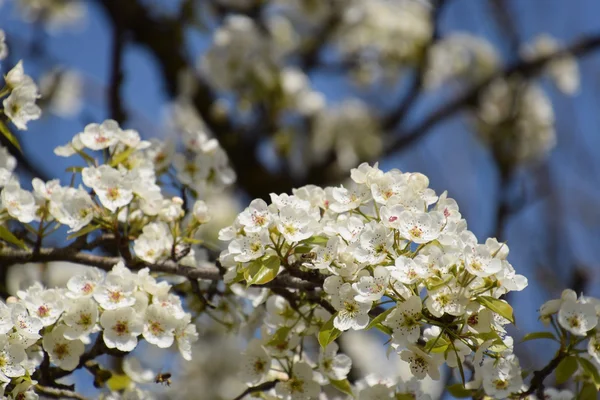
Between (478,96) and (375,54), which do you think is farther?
(375,54)

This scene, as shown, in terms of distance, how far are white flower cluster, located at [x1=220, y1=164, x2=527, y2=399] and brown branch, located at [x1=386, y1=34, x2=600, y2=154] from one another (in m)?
3.22

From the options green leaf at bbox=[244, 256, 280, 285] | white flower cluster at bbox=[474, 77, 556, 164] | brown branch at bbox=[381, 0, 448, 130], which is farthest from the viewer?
white flower cluster at bbox=[474, 77, 556, 164]

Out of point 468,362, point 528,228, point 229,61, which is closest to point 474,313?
point 468,362

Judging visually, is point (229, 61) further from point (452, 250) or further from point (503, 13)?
point (452, 250)

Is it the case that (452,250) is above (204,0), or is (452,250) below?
above

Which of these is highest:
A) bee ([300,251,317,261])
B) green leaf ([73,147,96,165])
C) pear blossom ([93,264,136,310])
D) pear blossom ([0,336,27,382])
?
bee ([300,251,317,261])

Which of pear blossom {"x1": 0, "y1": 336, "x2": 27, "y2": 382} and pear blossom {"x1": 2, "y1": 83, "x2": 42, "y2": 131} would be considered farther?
pear blossom {"x1": 2, "y1": 83, "x2": 42, "y2": 131}

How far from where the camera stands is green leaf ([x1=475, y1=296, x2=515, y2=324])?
1.66 metres

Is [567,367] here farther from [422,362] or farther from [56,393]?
[56,393]

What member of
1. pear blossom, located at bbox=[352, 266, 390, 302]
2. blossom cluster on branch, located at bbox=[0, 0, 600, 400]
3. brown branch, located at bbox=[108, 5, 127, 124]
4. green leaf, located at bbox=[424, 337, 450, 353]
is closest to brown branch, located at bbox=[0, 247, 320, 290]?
blossom cluster on branch, located at bbox=[0, 0, 600, 400]

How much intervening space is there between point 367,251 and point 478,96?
12.1 ft

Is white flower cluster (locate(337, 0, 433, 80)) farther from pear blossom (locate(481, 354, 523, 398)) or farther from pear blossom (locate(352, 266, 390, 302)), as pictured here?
pear blossom (locate(352, 266, 390, 302))

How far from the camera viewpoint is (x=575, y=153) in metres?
6.34

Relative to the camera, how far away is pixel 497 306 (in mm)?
1670
